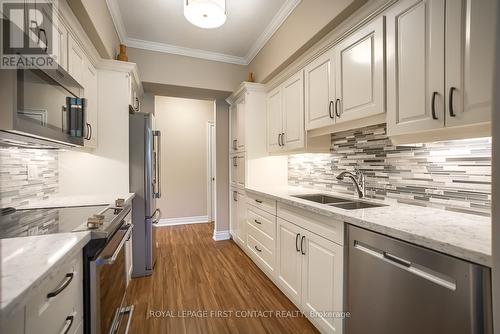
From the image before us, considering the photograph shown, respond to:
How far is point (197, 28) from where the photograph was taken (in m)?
2.68

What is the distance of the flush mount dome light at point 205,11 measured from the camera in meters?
1.79

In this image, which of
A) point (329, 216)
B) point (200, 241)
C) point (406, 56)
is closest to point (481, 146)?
point (406, 56)

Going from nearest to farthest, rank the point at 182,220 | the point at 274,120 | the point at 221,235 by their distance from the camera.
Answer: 1. the point at 274,120
2. the point at 221,235
3. the point at 182,220

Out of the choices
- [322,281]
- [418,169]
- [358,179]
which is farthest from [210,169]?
[418,169]

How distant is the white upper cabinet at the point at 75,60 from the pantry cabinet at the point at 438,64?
2.13 meters

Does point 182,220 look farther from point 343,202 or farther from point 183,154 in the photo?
point 343,202

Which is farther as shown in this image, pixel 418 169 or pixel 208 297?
pixel 208 297

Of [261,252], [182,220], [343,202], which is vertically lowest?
[182,220]

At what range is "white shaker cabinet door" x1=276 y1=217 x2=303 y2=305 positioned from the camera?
1.85 m

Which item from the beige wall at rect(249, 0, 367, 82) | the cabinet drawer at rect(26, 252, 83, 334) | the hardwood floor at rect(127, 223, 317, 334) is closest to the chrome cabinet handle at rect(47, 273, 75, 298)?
the cabinet drawer at rect(26, 252, 83, 334)

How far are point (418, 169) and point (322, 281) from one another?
991 mm

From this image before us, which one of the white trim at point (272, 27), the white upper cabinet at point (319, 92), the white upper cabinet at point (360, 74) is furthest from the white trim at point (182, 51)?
the white upper cabinet at point (360, 74)

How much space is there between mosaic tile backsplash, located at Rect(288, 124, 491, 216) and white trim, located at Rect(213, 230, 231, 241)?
2021mm
